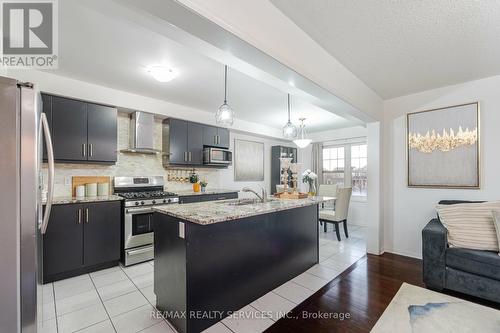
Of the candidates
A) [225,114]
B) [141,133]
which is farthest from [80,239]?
[225,114]

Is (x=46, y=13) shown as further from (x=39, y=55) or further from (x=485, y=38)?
(x=485, y=38)

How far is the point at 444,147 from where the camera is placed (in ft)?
10.8

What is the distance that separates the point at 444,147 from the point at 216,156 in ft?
12.5

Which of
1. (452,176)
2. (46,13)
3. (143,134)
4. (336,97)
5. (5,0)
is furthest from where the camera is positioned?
(143,134)

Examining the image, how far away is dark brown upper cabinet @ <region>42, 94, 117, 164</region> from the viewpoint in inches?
115

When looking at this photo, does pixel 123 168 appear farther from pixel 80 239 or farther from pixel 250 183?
pixel 250 183

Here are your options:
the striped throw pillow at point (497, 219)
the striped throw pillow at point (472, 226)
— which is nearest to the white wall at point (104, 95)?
the striped throw pillow at point (472, 226)

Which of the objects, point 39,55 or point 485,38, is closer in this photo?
point 485,38

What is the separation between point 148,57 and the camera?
8.25ft

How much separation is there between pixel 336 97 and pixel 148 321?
2966 millimetres

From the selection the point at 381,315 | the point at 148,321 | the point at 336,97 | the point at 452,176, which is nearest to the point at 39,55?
the point at 148,321

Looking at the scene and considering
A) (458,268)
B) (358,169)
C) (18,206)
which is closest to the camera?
(18,206)

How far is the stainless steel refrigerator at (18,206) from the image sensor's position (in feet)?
3.74

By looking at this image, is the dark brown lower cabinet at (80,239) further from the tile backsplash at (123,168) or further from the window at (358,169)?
the window at (358,169)
